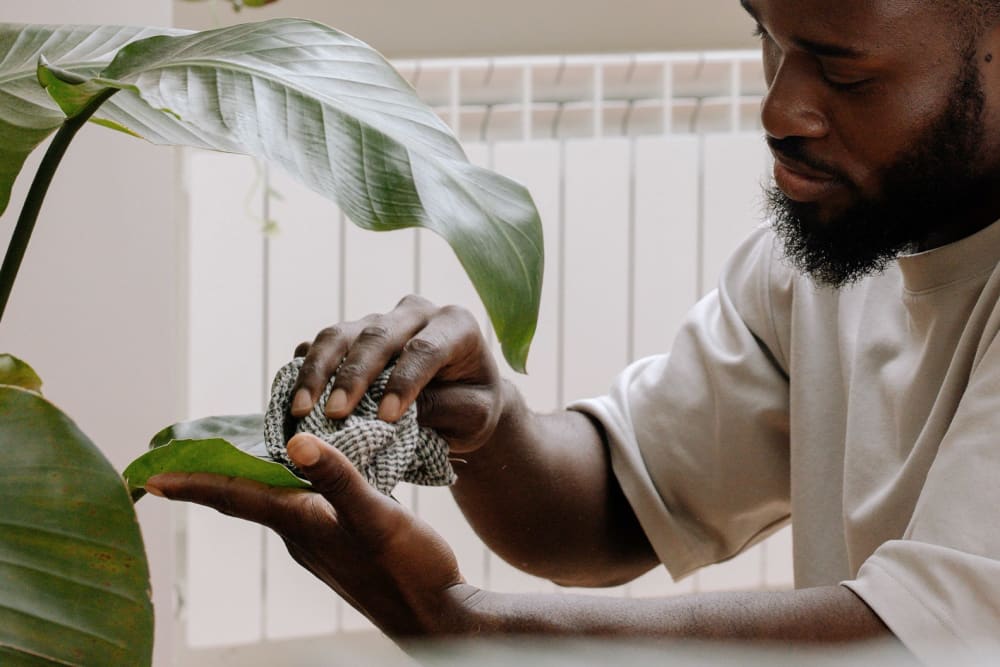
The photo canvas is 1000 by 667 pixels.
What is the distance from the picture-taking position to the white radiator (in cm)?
160

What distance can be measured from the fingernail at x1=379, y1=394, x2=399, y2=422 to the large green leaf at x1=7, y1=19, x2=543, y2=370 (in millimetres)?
140

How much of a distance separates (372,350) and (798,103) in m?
0.30

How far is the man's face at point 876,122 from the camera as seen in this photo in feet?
2.25

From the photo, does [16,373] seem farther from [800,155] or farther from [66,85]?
[800,155]

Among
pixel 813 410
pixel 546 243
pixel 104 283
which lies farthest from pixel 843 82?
pixel 546 243

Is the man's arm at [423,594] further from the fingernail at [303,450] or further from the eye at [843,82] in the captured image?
the eye at [843,82]

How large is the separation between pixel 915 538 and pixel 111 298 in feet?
2.12

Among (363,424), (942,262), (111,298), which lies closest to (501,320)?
(363,424)

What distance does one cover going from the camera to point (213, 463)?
0.49 m

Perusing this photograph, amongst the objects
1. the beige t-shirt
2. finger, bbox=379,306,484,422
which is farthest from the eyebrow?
finger, bbox=379,306,484,422

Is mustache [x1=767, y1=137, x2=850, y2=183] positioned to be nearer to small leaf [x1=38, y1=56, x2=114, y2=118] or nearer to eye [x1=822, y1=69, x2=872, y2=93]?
eye [x1=822, y1=69, x2=872, y2=93]

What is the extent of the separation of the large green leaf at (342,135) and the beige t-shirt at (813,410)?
10.8 inches

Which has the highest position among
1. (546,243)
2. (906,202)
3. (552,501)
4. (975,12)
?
(975,12)

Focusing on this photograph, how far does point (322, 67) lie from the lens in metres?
0.55
